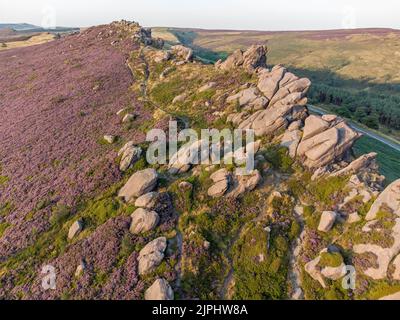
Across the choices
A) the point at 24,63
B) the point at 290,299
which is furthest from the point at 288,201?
the point at 24,63

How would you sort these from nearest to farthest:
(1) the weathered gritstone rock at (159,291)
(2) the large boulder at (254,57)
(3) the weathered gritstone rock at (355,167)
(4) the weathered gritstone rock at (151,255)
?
1. (1) the weathered gritstone rock at (159,291)
2. (4) the weathered gritstone rock at (151,255)
3. (3) the weathered gritstone rock at (355,167)
4. (2) the large boulder at (254,57)

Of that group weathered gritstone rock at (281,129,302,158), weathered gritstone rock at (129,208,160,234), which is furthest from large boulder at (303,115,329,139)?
weathered gritstone rock at (129,208,160,234)

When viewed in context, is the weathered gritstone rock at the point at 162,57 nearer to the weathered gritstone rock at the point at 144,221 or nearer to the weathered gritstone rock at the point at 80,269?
the weathered gritstone rock at the point at 144,221

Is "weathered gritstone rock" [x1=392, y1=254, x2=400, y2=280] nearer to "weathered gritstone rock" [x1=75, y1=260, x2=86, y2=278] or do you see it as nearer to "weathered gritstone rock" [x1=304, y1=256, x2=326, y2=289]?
"weathered gritstone rock" [x1=304, y1=256, x2=326, y2=289]

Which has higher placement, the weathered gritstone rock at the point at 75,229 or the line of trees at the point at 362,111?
the weathered gritstone rock at the point at 75,229

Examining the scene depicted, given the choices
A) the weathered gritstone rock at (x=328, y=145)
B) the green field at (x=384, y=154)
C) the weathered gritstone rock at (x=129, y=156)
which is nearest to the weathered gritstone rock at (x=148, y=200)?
the weathered gritstone rock at (x=129, y=156)

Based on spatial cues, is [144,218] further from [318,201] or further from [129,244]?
[318,201]

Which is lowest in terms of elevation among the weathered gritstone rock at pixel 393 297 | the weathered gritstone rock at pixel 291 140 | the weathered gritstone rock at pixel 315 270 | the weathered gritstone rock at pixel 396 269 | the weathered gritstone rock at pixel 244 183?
the weathered gritstone rock at pixel 315 270
